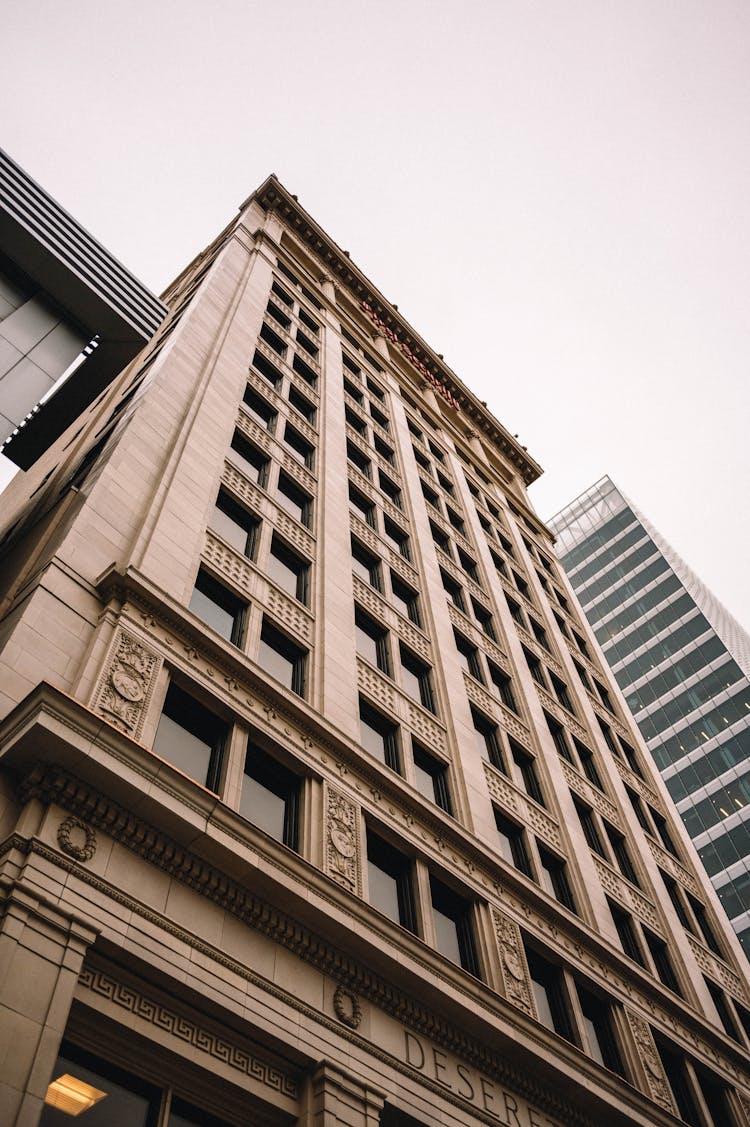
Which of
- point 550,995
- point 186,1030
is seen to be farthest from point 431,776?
point 186,1030

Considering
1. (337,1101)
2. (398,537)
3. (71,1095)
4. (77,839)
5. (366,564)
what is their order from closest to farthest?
(71,1095) → (77,839) → (337,1101) → (366,564) → (398,537)

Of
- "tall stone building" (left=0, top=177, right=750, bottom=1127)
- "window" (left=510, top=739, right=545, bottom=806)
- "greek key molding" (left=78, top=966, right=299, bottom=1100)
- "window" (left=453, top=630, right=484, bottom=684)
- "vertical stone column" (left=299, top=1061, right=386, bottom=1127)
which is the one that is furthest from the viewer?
"window" (left=453, top=630, right=484, bottom=684)

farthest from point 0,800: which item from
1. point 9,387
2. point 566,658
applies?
point 566,658

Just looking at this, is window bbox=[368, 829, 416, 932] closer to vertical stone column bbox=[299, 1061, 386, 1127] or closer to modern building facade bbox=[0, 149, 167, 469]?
vertical stone column bbox=[299, 1061, 386, 1127]

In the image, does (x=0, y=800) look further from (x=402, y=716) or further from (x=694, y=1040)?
(x=694, y=1040)

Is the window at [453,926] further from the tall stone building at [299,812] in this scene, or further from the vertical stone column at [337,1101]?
the vertical stone column at [337,1101]

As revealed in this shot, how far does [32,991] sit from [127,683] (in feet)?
17.4

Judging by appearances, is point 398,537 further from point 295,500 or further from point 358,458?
point 295,500

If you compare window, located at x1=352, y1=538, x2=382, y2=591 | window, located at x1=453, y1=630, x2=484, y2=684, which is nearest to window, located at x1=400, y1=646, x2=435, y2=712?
window, located at x1=352, y1=538, x2=382, y2=591

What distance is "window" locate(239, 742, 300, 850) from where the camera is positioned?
15.3m

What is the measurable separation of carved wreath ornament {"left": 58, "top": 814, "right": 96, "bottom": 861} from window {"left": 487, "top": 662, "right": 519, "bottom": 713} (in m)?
18.1

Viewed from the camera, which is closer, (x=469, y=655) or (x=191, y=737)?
(x=191, y=737)

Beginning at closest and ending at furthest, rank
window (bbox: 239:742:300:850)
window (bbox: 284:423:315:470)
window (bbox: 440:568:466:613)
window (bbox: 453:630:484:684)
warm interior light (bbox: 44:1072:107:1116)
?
1. warm interior light (bbox: 44:1072:107:1116)
2. window (bbox: 239:742:300:850)
3. window (bbox: 284:423:315:470)
4. window (bbox: 453:630:484:684)
5. window (bbox: 440:568:466:613)

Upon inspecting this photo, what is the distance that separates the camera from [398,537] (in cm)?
2955
